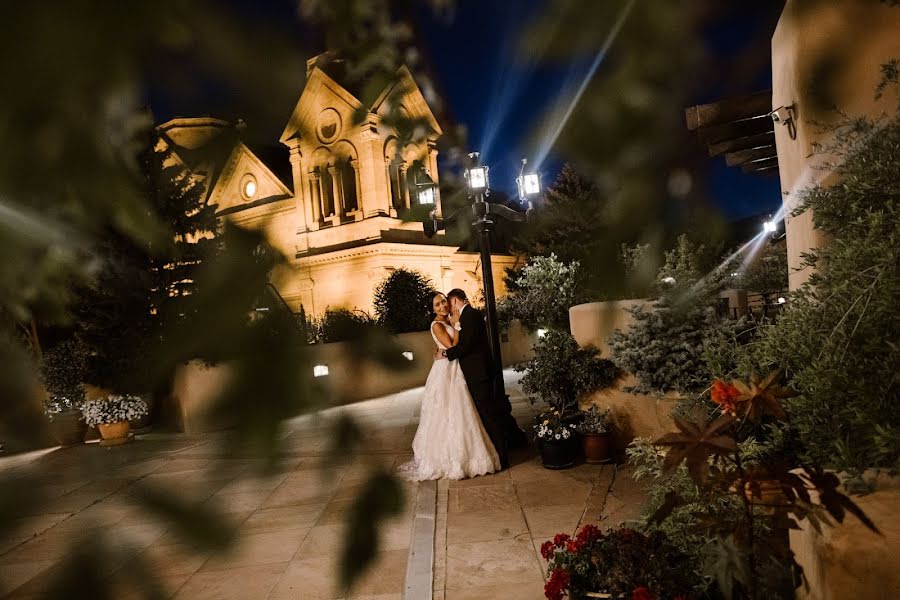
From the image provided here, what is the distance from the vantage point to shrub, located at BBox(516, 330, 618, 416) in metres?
6.09

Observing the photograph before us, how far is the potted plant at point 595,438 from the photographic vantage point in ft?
19.3

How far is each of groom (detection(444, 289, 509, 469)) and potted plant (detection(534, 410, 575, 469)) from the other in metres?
0.51

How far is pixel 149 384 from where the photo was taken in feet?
2.43

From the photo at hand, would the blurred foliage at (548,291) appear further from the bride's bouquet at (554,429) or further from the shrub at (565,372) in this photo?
the bride's bouquet at (554,429)

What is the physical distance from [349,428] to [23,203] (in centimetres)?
57

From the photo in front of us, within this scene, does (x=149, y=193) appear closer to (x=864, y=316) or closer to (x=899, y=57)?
(x=864, y=316)

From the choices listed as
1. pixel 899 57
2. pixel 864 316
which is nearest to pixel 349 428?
pixel 864 316

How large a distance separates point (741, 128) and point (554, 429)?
3299 mm

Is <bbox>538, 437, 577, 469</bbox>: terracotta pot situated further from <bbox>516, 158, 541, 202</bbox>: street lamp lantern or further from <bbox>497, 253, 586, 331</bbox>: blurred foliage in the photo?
<bbox>516, 158, 541, 202</bbox>: street lamp lantern

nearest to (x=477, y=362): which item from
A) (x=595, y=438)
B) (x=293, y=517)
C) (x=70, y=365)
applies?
(x=595, y=438)

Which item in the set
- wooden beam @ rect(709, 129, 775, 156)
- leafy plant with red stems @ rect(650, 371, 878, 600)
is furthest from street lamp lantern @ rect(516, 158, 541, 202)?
wooden beam @ rect(709, 129, 775, 156)

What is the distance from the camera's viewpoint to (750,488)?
81.1 inches

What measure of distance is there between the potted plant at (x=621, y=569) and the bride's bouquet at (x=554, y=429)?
2898 mm

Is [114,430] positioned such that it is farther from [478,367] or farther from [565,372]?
[565,372]
